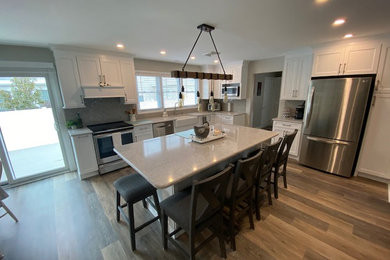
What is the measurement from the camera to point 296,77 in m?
3.67

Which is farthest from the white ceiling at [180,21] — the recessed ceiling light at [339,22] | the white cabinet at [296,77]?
the white cabinet at [296,77]

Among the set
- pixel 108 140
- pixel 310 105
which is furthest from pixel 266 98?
pixel 108 140

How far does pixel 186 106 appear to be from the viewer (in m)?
5.38

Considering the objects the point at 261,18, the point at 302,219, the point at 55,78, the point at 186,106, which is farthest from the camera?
the point at 186,106

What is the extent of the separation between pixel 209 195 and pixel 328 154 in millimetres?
3141

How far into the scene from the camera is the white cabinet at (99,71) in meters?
3.09

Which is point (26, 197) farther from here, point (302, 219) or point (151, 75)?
point (302, 219)

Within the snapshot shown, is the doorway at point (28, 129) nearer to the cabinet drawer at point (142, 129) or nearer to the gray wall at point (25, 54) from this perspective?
the gray wall at point (25, 54)

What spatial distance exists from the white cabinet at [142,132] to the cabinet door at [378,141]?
4290mm

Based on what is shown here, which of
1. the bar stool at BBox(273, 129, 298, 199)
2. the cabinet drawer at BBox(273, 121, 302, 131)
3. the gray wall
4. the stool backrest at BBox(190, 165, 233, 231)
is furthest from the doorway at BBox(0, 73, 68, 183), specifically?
the cabinet drawer at BBox(273, 121, 302, 131)

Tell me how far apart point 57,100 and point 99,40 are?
158 centimetres

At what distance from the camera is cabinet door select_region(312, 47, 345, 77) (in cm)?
292

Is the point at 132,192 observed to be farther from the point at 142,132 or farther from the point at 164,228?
the point at 142,132

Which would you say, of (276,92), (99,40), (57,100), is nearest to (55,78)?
(57,100)
